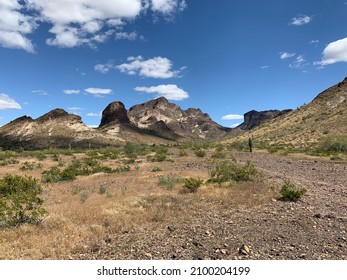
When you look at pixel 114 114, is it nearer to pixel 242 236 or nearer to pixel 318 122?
pixel 318 122

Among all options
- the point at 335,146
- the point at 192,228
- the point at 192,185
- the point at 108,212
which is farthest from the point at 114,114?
the point at 192,228

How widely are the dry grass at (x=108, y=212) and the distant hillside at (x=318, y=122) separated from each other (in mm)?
40812

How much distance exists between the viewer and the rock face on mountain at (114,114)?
179875mm

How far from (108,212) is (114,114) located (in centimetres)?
17451

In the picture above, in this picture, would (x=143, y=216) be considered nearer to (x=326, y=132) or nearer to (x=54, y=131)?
(x=326, y=132)

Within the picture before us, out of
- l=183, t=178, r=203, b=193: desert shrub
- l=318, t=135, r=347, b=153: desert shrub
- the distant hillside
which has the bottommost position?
l=183, t=178, r=203, b=193: desert shrub

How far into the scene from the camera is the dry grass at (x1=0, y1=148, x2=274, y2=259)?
7637 millimetres

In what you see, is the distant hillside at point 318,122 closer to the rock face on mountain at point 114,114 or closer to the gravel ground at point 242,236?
the gravel ground at point 242,236

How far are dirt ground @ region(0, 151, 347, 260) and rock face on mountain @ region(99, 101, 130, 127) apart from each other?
16606 cm

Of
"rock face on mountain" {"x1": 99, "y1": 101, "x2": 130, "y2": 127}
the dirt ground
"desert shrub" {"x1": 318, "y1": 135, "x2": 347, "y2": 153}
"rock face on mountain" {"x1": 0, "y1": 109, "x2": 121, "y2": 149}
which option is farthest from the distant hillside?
"rock face on mountain" {"x1": 99, "y1": 101, "x2": 130, "y2": 127}

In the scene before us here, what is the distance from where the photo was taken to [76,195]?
49.6 feet

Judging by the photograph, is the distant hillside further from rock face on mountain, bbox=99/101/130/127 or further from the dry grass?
rock face on mountain, bbox=99/101/130/127

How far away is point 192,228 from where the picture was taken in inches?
352

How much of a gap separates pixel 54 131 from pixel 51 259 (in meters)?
118
